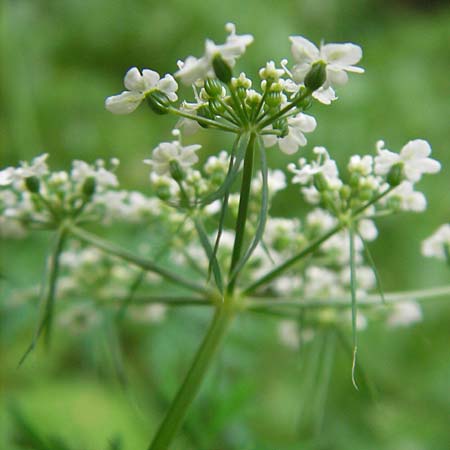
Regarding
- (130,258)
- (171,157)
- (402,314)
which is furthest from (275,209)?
(171,157)

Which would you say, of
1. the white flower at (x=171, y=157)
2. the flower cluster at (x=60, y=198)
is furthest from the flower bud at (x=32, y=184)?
the white flower at (x=171, y=157)

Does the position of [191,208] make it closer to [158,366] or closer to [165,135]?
[158,366]

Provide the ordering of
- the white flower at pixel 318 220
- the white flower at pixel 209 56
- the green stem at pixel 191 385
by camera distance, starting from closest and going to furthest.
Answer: the white flower at pixel 209 56 → the green stem at pixel 191 385 → the white flower at pixel 318 220

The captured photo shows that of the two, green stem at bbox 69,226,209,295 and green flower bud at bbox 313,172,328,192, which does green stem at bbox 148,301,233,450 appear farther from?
green flower bud at bbox 313,172,328,192

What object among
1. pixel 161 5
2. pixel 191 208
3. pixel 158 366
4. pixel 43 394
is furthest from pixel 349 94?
pixel 191 208

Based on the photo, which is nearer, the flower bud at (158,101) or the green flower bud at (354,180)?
the flower bud at (158,101)

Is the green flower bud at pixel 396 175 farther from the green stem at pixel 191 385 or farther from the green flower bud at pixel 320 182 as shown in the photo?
the green stem at pixel 191 385

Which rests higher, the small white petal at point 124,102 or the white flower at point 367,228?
the small white petal at point 124,102
